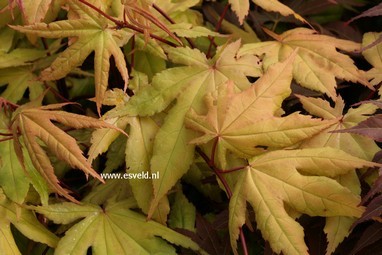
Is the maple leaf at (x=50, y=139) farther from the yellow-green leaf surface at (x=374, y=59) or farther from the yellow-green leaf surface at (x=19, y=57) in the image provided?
the yellow-green leaf surface at (x=374, y=59)

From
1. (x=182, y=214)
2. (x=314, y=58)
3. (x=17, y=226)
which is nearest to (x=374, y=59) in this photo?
(x=314, y=58)

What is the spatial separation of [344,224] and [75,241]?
1.58ft

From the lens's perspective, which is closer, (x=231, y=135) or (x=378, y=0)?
(x=231, y=135)

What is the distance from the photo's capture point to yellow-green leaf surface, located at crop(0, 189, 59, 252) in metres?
0.98

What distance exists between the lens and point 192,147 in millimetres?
980

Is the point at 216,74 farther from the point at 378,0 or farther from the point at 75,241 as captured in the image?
the point at 378,0

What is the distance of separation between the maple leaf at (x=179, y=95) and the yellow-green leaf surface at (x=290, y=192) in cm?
13

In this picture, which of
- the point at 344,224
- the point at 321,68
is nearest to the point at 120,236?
the point at 344,224

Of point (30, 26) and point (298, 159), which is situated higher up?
point (30, 26)

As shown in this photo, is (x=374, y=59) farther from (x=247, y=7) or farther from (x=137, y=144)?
(x=137, y=144)

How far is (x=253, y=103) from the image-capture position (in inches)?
37.7

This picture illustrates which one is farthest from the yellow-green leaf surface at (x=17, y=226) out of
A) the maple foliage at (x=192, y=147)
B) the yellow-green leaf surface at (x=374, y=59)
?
the yellow-green leaf surface at (x=374, y=59)

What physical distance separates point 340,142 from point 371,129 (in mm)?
97

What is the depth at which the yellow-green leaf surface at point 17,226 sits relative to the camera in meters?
0.98
